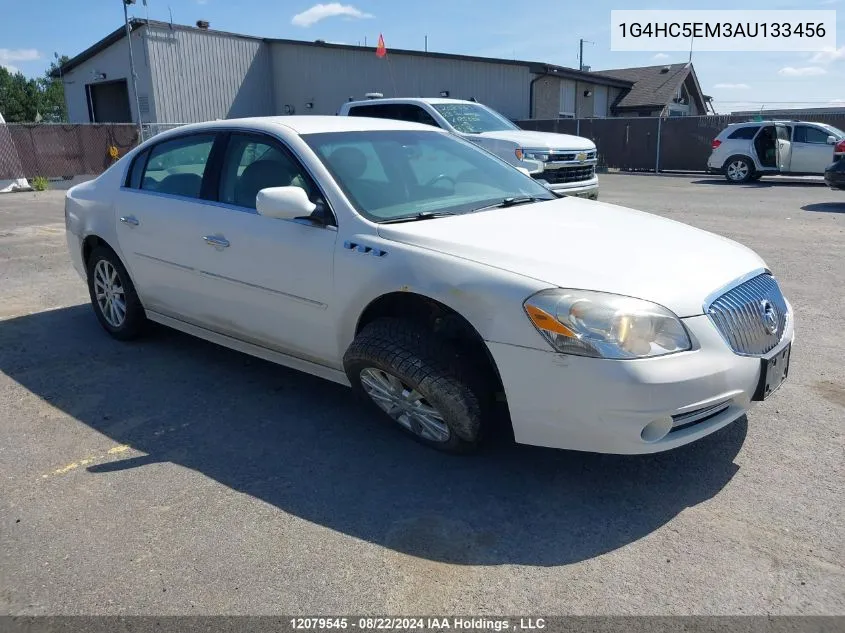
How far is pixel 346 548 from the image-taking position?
276 cm

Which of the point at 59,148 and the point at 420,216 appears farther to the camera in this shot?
the point at 59,148

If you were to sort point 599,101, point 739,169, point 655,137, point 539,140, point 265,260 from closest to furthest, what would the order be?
point 265,260
point 539,140
point 739,169
point 655,137
point 599,101

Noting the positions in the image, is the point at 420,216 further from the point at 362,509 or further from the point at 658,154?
the point at 658,154

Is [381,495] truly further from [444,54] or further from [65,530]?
[444,54]

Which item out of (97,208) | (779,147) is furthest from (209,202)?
(779,147)

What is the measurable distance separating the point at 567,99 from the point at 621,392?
29746 mm

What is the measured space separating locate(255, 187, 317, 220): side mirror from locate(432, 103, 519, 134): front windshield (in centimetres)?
818

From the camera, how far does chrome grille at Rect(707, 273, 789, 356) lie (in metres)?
2.97

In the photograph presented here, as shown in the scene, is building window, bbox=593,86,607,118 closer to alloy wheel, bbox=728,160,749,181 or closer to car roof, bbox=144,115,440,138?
alloy wheel, bbox=728,160,749,181

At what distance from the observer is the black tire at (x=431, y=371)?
10.3ft

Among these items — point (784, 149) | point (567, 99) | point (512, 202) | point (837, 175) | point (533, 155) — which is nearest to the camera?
point (512, 202)

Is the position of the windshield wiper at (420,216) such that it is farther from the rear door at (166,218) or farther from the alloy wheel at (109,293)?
A: the alloy wheel at (109,293)

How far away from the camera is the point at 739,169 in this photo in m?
18.9

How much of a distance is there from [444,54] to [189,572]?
27.9 m
